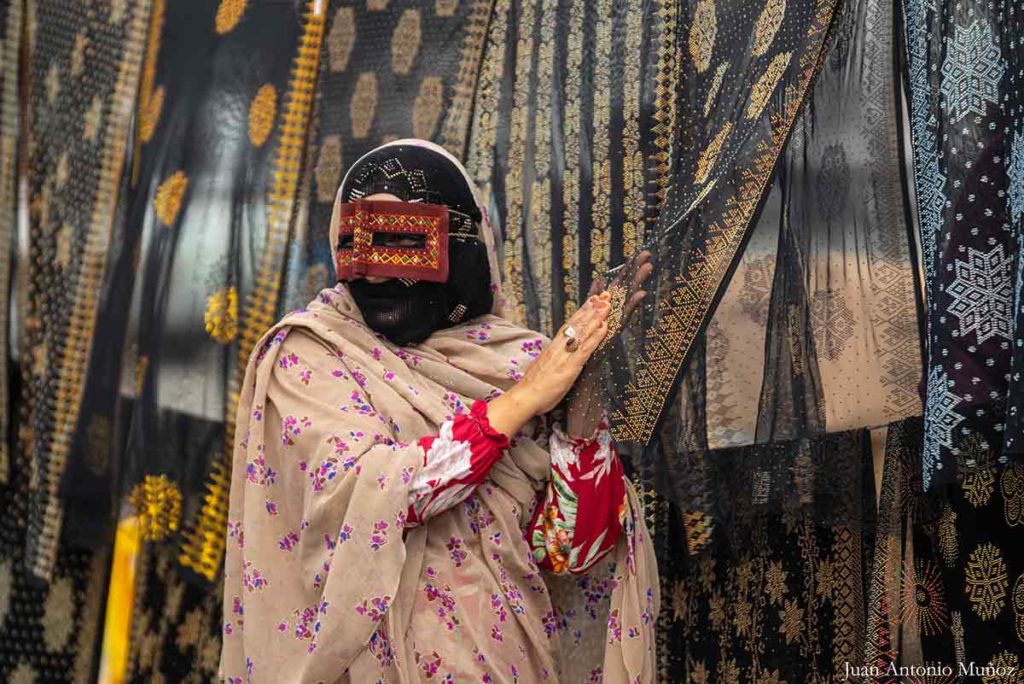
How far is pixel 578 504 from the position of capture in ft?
8.84

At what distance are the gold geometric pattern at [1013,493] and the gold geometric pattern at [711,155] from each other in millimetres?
786

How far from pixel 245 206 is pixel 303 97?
318 millimetres

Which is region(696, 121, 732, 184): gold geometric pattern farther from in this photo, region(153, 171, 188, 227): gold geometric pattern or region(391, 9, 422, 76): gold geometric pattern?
region(153, 171, 188, 227): gold geometric pattern

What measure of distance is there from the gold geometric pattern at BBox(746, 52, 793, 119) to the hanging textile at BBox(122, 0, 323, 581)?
135 centimetres

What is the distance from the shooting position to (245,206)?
3791mm

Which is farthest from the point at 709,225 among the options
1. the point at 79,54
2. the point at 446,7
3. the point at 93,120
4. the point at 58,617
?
the point at 58,617

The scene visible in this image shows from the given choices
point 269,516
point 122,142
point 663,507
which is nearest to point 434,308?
point 269,516

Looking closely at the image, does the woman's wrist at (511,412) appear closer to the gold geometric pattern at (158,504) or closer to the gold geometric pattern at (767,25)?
the gold geometric pattern at (767,25)

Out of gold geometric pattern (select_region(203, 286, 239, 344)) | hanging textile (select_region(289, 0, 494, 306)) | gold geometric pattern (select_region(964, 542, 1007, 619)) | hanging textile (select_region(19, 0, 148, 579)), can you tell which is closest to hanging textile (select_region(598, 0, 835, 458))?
gold geometric pattern (select_region(964, 542, 1007, 619))

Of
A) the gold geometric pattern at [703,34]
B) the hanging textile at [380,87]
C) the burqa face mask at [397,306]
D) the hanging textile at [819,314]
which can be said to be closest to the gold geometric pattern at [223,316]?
the hanging textile at [380,87]

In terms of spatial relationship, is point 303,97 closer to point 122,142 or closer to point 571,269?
point 122,142

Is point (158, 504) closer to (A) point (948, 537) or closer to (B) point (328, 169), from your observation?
(B) point (328, 169)

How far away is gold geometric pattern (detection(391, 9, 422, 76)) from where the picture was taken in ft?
12.0

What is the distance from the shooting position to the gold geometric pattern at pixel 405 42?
12.0 ft
